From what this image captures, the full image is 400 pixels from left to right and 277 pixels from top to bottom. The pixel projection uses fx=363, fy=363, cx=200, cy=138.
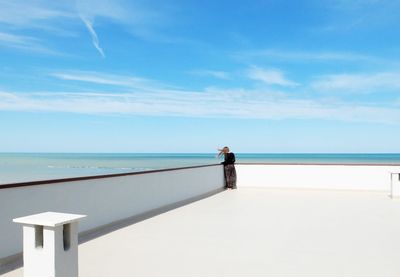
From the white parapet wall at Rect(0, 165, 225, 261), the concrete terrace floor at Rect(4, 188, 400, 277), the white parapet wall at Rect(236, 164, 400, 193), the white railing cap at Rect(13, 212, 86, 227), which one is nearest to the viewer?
the white railing cap at Rect(13, 212, 86, 227)

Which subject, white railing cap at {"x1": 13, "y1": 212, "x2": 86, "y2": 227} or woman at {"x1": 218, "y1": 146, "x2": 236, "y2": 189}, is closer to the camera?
white railing cap at {"x1": 13, "y1": 212, "x2": 86, "y2": 227}

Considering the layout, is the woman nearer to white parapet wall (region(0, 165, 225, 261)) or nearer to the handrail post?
white parapet wall (region(0, 165, 225, 261))

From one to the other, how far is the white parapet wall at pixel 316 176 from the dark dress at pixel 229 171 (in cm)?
40

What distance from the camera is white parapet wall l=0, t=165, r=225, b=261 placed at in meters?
3.37

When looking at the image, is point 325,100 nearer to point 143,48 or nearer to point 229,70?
point 229,70

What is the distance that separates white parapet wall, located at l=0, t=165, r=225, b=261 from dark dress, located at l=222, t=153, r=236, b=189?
5.65ft

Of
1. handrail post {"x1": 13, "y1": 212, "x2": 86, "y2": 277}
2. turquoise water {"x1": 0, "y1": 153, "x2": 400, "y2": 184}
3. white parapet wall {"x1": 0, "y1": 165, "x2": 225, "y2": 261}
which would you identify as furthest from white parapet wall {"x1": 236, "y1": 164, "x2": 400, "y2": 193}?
turquoise water {"x1": 0, "y1": 153, "x2": 400, "y2": 184}

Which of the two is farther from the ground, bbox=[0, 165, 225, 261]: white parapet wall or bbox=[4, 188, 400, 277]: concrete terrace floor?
bbox=[0, 165, 225, 261]: white parapet wall

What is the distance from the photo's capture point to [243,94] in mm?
24281

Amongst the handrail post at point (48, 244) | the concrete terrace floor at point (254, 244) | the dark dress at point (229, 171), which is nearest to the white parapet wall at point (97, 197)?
the concrete terrace floor at point (254, 244)

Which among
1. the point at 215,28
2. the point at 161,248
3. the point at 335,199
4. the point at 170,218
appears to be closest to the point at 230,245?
the point at 161,248

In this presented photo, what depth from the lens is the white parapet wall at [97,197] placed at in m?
3.37

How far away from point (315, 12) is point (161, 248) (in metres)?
11.9

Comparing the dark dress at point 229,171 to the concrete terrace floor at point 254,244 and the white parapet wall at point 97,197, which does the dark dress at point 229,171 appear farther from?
the concrete terrace floor at point 254,244
